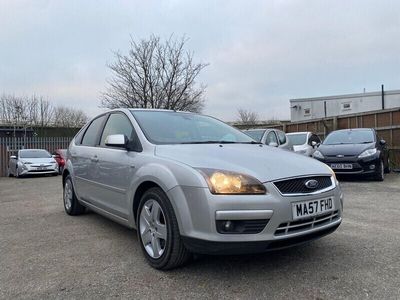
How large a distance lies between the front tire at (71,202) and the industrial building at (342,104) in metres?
25.0

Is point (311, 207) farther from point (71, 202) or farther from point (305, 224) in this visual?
point (71, 202)

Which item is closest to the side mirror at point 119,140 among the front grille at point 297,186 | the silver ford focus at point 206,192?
the silver ford focus at point 206,192

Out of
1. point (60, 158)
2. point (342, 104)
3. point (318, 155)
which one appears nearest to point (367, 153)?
point (318, 155)

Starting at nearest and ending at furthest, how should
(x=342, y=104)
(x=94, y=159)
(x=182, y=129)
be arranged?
1. (x=182, y=129)
2. (x=94, y=159)
3. (x=342, y=104)

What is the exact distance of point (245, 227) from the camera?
117 inches

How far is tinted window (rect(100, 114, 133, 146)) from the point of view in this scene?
14.3ft

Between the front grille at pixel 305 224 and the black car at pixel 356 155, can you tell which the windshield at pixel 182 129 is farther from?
the black car at pixel 356 155

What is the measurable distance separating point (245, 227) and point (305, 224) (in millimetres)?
567

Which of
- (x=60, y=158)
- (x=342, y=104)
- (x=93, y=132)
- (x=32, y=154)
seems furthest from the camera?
(x=342, y=104)

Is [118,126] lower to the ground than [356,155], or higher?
higher

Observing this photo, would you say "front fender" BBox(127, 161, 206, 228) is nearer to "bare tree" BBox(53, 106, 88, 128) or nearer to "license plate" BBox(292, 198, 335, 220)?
"license plate" BBox(292, 198, 335, 220)

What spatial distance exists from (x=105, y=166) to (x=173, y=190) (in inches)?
63.6

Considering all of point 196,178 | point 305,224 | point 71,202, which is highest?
point 196,178

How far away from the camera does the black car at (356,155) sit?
9.74 meters
